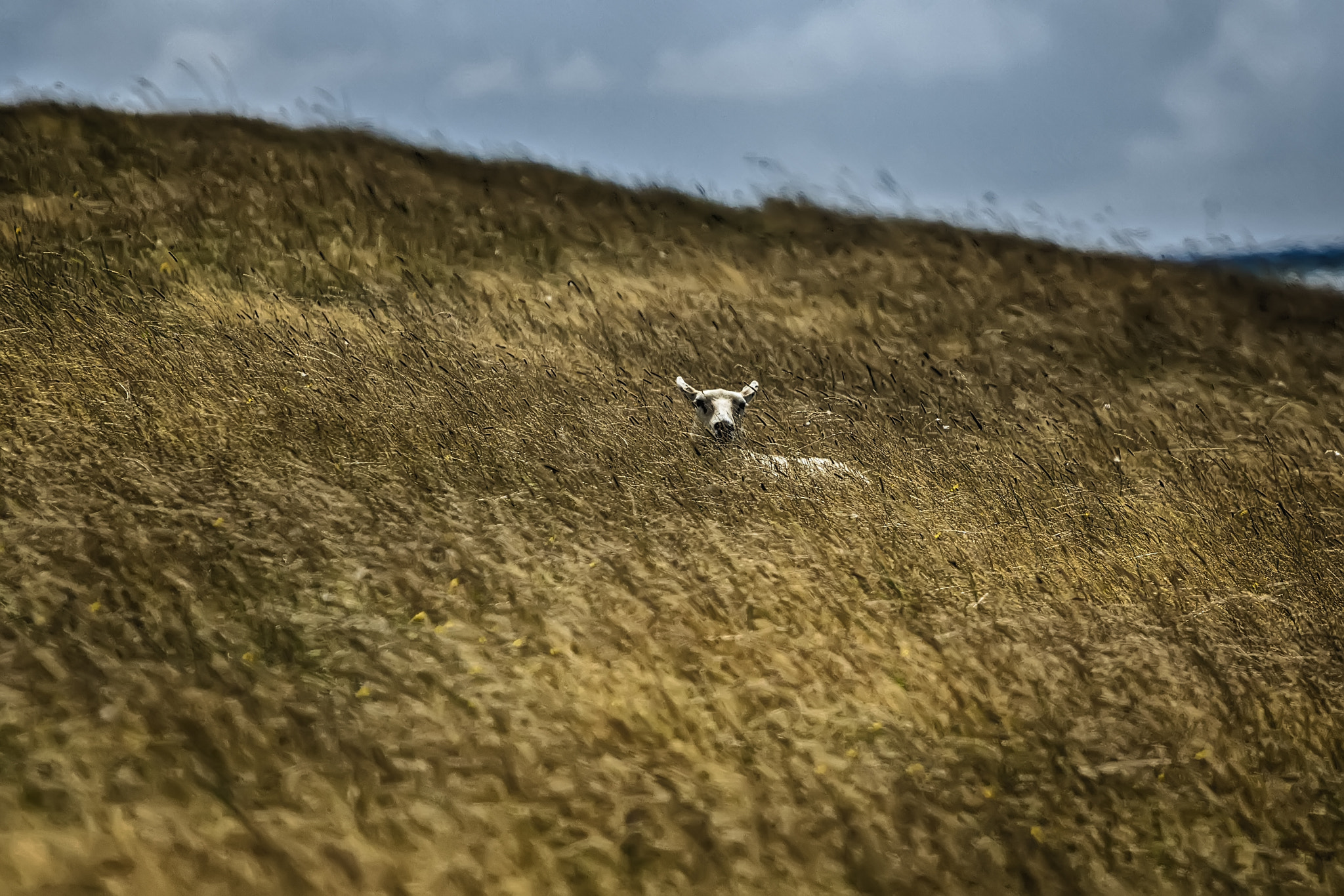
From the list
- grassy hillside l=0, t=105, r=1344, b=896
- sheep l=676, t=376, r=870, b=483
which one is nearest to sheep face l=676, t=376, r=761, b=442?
sheep l=676, t=376, r=870, b=483

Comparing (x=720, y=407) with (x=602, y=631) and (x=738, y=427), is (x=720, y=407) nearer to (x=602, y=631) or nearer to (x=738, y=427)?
(x=738, y=427)

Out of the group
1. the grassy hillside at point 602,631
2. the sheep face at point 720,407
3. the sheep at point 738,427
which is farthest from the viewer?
the sheep face at point 720,407

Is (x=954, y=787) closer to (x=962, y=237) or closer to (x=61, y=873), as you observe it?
(x=61, y=873)

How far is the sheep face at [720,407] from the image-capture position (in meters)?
7.59

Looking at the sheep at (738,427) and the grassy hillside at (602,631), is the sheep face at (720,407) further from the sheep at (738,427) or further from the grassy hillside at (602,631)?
the grassy hillside at (602,631)

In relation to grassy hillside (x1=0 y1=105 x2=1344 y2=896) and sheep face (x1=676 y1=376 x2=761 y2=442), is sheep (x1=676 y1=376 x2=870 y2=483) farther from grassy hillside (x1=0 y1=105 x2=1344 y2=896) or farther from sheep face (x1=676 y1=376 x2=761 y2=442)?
grassy hillside (x1=0 y1=105 x2=1344 y2=896)

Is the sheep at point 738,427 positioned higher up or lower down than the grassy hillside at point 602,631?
higher up

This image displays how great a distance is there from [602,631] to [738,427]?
13.6ft

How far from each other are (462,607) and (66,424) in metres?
2.63

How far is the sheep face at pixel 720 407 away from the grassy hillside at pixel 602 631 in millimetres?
227

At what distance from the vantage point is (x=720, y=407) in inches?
314

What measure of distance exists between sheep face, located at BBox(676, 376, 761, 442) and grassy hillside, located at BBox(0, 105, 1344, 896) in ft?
0.74

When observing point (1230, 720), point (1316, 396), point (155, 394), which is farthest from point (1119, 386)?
point (155, 394)

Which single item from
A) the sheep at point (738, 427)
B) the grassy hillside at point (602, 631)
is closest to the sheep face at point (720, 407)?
the sheep at point (738, 427)
